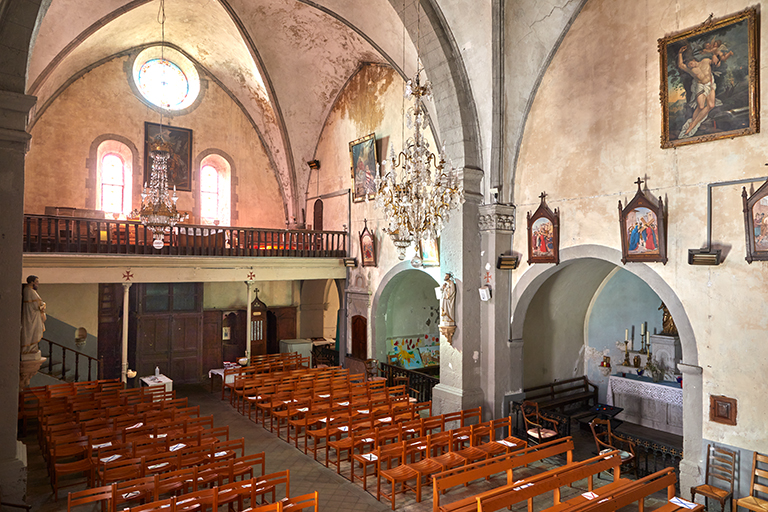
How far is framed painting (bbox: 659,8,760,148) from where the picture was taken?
298 inches

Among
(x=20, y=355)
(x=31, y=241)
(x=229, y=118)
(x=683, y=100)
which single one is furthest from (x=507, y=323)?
(x=229, y=118)

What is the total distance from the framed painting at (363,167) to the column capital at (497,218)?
5.20 m

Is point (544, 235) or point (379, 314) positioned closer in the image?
point (544, 235)

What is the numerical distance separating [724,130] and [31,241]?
14.1 meters

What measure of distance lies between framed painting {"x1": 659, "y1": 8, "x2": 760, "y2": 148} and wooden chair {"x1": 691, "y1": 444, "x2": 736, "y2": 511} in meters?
4.82

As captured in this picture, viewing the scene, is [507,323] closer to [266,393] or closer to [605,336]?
[605,336]

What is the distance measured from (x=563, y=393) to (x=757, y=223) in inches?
263

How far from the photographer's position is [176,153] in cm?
1756

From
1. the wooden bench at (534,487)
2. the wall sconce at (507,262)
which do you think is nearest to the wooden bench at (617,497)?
the wooden bench at (534,487)

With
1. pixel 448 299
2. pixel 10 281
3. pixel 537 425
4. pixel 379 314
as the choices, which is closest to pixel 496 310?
pixel 448 299

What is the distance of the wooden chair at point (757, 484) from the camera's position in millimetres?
7005

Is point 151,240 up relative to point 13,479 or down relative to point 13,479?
up

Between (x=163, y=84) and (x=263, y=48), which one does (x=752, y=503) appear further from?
(x=163, y=84)

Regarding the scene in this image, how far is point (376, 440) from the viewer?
27.5 ft
